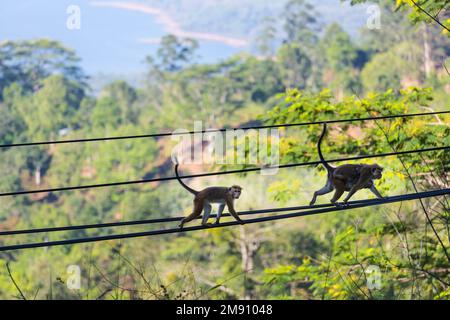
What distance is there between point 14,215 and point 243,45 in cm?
4938

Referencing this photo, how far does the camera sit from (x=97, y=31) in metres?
88.2

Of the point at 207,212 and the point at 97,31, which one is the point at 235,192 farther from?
the point at 97,31

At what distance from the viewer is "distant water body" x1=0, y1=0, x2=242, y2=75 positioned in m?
76.4

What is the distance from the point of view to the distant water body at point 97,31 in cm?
7638

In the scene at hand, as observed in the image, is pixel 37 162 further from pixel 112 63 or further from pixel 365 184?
pixel 365 184

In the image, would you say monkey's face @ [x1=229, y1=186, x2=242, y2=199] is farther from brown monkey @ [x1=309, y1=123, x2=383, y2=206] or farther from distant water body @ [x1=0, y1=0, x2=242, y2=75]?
distant water body @ [x1=0, y1=0, x2=242, y2=75]

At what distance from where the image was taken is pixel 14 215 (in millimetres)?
47344

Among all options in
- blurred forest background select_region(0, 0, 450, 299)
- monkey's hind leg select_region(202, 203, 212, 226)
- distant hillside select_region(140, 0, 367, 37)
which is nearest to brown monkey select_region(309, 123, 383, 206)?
monkey's hind leg select_region(202, 203, 212, 226)

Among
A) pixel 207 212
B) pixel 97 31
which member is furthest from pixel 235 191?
pixel 97 31

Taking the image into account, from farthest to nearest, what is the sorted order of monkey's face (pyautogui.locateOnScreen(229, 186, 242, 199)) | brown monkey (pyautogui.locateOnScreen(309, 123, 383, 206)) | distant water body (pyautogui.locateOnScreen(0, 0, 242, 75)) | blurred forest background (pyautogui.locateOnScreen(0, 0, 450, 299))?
distant water body (pyautogui.locateOnScreen(0, 0, 242, 75)) < blurred forest background (pyautogui.locateOnScreen(0, 0, 450, 299)) < brown monkey (pyautogui.locateOnScreen(309, 123, 383, 206)) < monkey's face (pyautogui.locateOnScreen(229, 186, 242, 199))

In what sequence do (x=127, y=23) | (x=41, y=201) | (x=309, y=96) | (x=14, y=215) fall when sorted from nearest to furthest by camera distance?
1. (x=309, y=96)
2. (x=14, y=215)
3. (x=41, y=201)
4. (x=127, y=23)

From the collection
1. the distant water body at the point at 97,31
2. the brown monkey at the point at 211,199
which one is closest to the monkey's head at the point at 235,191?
the brown monkey at the point at 211,199
